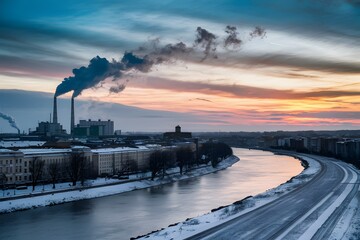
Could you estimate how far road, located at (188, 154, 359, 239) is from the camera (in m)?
20.7

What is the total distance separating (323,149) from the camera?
4488 inches

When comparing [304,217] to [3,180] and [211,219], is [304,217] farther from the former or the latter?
[3,180]

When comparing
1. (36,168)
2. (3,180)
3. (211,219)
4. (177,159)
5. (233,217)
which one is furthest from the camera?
(177,159)

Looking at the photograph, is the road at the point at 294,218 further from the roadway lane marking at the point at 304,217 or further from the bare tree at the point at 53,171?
the bare tree at the point at 53,171

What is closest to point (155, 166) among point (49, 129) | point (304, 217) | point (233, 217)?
point (233, 217)

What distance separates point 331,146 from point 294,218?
8760cm

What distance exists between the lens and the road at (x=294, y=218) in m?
20.7

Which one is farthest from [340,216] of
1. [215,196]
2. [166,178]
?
[166,178]

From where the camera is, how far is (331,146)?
108000 millimetres

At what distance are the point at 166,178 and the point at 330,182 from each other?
16.4 m

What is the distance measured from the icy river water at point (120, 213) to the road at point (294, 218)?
3878 millimetres

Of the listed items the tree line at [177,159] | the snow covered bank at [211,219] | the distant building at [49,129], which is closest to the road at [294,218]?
the snow covered bank at [211,219]

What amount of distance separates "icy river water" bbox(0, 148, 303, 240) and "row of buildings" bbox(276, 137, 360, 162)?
46833mm

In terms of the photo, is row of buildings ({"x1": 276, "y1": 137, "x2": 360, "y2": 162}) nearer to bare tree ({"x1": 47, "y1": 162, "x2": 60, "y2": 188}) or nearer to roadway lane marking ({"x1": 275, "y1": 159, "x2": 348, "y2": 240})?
roadway lane marking ({"x1": 275, "y1": 159, "x2": 348, "y2": 240})
